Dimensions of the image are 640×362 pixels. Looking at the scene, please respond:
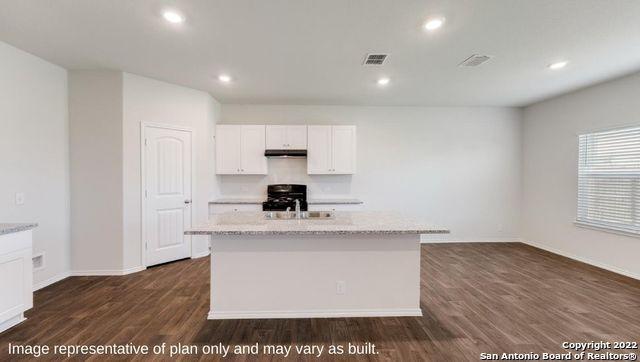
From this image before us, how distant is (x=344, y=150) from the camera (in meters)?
5.07

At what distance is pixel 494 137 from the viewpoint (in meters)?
5.50

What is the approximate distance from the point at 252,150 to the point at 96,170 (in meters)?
2.24

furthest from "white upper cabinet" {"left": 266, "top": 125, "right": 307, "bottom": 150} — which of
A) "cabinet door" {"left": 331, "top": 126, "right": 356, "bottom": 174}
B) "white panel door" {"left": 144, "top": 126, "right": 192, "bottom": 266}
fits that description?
"white panel door" {"left": 144, "top": 126, "right": 192, "bottom": 266}

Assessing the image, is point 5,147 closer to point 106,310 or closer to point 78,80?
point 78,80

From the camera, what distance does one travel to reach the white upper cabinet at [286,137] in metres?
5.01

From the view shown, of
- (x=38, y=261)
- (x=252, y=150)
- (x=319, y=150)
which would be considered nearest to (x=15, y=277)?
(x=38, y=261)

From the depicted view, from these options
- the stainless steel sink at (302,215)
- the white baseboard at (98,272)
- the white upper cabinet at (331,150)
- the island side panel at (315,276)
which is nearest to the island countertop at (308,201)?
the white upper cabinet at (331,150)

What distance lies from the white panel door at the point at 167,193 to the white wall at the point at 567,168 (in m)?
6.15

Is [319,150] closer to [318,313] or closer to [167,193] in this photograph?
[167,193]

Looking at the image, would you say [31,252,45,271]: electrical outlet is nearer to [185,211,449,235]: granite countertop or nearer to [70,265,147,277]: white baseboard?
[70,265,147,277]: white baseboard

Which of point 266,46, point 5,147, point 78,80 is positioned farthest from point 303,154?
point 5,147

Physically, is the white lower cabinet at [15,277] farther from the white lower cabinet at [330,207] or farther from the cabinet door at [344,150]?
the cabinet door at [344,150]

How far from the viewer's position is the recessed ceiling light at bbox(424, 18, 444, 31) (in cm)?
240

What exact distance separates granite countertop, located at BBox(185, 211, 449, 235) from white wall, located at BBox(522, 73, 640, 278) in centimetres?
341
